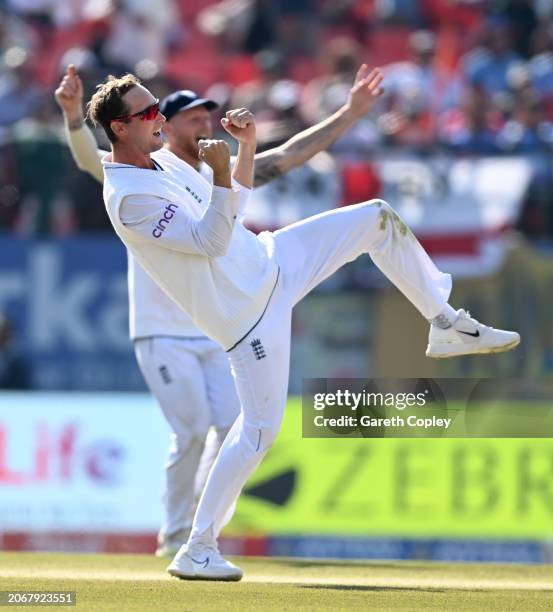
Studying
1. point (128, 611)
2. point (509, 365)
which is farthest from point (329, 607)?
point (509, 365)

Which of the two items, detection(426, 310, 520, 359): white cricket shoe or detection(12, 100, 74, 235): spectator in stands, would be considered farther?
detection(12, 100, 74, 235): spectator in stands

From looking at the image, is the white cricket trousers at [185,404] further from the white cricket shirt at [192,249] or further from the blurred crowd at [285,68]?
the blurred crowd at [285,68]

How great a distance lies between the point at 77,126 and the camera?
9055 millimetres

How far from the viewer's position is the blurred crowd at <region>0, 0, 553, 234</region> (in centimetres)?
1411

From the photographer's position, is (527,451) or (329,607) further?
(527,451)

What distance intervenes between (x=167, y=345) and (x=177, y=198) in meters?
2.22

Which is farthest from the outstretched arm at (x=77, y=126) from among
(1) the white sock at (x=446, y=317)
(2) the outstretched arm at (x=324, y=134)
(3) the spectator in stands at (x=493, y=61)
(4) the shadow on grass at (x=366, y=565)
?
(3) the spectator in stands at (x=493, y=61)

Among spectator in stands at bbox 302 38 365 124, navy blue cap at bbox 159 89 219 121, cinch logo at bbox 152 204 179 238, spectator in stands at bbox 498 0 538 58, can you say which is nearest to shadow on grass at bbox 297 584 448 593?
cinch logo at bbox 152 204 179 238

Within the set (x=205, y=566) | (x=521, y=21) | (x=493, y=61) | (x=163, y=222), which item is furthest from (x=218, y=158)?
(x=521, y=21)

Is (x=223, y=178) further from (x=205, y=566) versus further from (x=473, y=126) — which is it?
(x=473, y=126)

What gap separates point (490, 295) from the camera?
13.9m

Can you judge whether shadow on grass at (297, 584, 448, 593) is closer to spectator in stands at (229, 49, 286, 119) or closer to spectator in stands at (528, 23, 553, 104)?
spectator in stands at (229, 49, 286, 119)

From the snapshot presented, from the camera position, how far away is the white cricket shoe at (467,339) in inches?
295

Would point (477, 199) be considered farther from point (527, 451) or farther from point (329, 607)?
point (329, 607)
